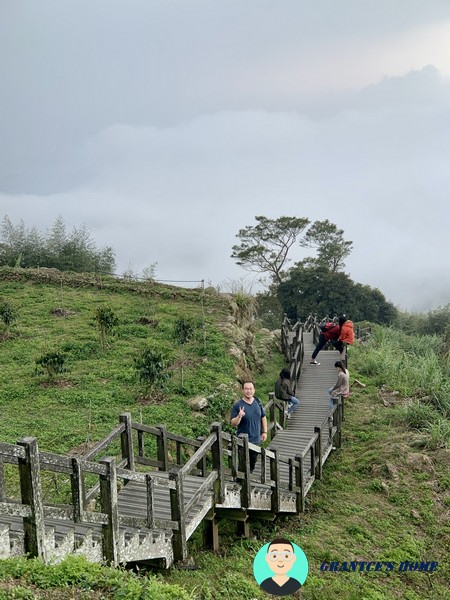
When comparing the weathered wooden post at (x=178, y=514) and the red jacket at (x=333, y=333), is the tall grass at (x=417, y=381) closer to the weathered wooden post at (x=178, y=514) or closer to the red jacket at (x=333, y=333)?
the red jacket at (x=333, y=333)

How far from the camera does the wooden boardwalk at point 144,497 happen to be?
4.33 meters

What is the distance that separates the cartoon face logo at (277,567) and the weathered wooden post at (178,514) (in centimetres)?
98

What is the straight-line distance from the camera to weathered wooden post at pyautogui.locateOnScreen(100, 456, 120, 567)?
5129 mm

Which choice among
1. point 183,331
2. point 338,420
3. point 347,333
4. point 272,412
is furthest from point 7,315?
point 338,420

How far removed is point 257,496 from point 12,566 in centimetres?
475

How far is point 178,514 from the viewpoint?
6.05 meters

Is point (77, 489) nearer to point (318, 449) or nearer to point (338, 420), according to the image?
point (318, 449)

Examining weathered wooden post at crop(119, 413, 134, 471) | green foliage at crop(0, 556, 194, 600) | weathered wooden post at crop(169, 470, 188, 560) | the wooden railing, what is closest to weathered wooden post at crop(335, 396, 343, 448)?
the wooden railing

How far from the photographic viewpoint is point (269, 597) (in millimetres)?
6000

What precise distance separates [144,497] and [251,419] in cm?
215

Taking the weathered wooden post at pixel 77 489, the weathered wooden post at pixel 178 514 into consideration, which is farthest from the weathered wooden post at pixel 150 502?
the weathered wooden post at pixel 77 489

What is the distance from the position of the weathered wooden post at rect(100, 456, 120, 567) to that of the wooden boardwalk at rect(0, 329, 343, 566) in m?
0.01

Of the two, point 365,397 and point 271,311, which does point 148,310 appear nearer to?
point 365,397

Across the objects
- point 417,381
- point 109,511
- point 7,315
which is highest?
point 7,315
